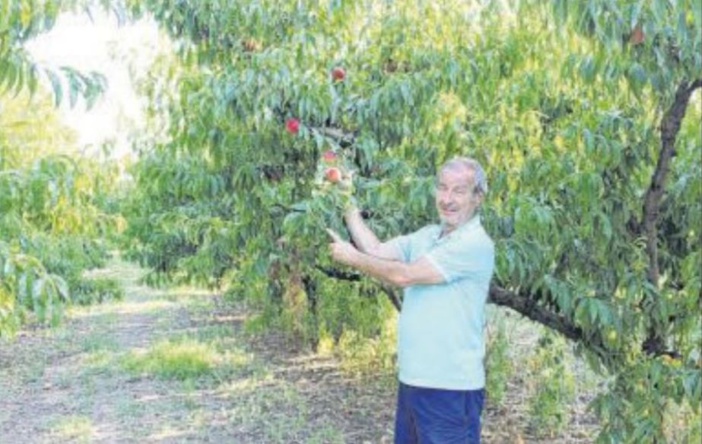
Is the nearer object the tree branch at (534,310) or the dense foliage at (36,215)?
the dense foliage at (36,215)

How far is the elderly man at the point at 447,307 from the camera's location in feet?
9.23

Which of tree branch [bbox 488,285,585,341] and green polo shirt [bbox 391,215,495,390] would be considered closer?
green polo shirt [bbox 391,215,495,390]

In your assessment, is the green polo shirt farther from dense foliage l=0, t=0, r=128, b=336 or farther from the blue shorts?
dense foliage l=0, t=0, r=128, b=336

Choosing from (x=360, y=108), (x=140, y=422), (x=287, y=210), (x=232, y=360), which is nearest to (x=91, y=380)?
(x=232, y=360)

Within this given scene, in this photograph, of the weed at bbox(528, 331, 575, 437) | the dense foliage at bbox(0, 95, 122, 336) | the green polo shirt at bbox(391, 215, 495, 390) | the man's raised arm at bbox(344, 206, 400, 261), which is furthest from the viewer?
the weed at bbox(528, 331, 575, 437)

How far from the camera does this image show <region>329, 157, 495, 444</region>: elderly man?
2814mm

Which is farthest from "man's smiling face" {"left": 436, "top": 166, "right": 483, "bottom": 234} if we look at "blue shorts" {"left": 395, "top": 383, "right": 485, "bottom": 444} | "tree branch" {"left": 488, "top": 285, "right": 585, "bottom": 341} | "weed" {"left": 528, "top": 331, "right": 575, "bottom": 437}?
"weed" {"left": 528, "top": 331, "right": 575, "bottom": 437}

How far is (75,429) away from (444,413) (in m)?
4.06

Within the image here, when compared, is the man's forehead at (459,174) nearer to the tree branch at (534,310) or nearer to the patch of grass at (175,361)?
the tree branch at (534,310)

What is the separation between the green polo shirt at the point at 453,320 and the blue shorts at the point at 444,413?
0.12 feet

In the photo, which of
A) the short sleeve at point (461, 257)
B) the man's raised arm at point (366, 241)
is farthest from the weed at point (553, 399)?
the short sleeve at point (461, 257)

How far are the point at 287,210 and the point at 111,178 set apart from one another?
3.33ft

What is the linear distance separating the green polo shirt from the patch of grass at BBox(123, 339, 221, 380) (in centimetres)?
551

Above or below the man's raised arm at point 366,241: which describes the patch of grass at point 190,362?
below
